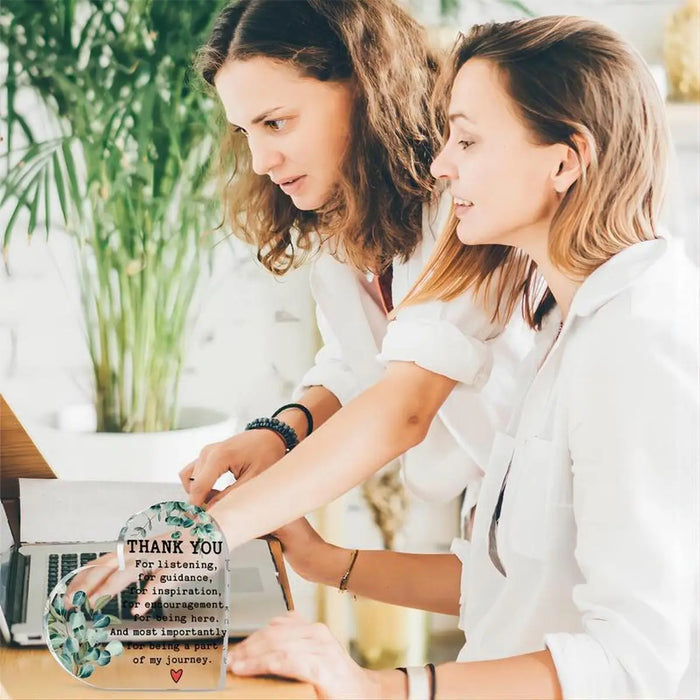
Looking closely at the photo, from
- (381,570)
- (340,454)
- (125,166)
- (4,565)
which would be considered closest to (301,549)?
(381,570)

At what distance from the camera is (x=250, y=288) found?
4.89 feet

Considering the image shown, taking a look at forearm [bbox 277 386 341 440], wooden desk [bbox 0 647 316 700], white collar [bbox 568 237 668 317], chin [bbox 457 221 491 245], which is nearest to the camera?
wooden desk [bbox 0 647 316 700]

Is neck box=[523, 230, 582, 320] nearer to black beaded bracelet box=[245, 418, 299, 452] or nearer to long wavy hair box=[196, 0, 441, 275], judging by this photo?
Result: long wavy hair box=[196, 0, 441, 275]

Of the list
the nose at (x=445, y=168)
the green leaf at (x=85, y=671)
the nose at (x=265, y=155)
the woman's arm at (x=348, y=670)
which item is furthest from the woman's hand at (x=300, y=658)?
the nose at (x=265, y=155)

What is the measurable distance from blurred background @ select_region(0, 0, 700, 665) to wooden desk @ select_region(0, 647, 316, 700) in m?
0.55

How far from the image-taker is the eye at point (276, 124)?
1.06m

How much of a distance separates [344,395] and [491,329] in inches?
9.4

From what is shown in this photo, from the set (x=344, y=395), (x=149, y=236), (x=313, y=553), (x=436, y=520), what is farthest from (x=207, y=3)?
(x=436, y=520)

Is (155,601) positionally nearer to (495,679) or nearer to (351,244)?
(495,679)

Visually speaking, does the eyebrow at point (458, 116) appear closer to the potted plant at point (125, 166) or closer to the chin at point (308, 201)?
the chin at point (308, 201)

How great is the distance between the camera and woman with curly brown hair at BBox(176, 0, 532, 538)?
0.98 m

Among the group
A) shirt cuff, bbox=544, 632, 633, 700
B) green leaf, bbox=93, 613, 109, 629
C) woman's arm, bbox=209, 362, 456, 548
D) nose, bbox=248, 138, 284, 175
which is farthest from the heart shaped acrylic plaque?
nose, bbox=248, 138, 284, 175

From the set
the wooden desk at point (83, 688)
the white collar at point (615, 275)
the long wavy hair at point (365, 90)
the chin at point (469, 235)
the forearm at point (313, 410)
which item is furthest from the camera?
the forearm at point (313, 410)

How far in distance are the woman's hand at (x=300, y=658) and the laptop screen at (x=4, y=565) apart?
0.18 meters
